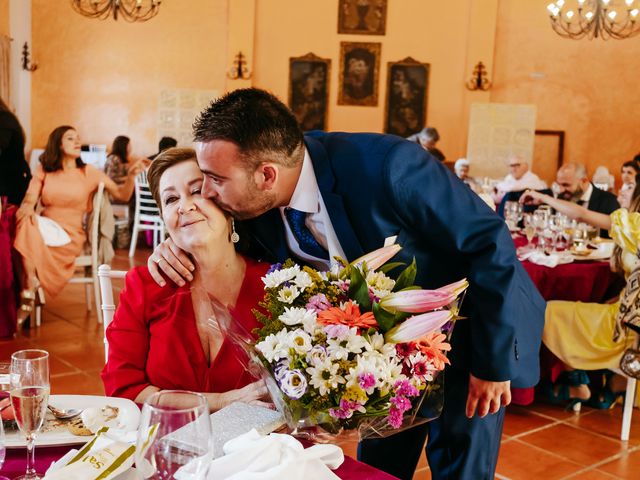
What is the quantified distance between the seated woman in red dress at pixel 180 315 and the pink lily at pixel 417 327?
707 mm

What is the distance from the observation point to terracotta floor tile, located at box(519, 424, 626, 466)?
375 cm

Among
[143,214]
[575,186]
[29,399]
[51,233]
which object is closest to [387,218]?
[29,399]

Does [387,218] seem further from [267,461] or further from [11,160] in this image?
[11,160]

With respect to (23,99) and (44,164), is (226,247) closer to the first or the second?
(44,164)

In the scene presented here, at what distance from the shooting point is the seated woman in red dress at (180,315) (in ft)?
6.30

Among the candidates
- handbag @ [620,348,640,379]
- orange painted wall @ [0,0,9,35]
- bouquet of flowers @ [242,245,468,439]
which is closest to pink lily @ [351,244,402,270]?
bouquet of flowers @ [242,245,468,439]

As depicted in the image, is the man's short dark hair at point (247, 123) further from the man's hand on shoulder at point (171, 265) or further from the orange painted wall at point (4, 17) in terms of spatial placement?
the orange painted wall at point (4, 17)

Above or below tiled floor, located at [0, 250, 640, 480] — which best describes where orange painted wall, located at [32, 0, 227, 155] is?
above

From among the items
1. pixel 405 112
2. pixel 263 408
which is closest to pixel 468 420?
pixel 263 408

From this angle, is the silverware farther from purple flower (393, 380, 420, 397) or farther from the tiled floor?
the tiled floor

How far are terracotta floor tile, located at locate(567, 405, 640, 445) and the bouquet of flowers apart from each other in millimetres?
3181

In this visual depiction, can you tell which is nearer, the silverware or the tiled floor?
the silverware

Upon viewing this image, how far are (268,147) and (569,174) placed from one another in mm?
5592

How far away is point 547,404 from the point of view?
4.53 m
